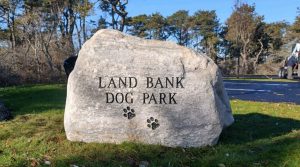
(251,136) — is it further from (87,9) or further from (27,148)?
(87,9)

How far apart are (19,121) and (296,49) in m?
21.3

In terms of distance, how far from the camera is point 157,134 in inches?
267

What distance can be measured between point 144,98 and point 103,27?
36.4m

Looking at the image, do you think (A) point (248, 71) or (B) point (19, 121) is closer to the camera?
(B) point (19, 121)

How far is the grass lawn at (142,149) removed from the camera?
5938mm

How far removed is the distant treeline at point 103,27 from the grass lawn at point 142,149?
531 inches

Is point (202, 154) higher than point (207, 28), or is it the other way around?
point (207, 28)

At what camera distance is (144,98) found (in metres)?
6.89

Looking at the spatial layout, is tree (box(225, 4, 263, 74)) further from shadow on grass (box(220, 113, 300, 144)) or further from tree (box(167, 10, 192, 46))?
shadow on grass (box(220, 113, 300, 144))

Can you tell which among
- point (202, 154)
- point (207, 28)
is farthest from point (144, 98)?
point (207, 28)

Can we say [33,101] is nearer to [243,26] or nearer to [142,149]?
[142,149]

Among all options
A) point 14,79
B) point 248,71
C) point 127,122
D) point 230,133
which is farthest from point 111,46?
point 248,71

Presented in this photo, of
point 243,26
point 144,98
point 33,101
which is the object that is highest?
point 243,26

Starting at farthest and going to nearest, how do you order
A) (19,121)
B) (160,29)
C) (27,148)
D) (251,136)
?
1. (160,29)
2. (19,121)
3. (251,136)
4. (27,148)
